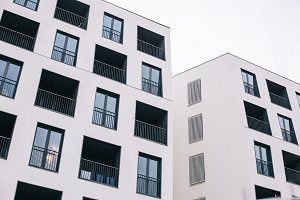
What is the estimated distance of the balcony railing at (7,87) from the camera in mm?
26680

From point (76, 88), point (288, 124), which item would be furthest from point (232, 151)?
point (76, 88)

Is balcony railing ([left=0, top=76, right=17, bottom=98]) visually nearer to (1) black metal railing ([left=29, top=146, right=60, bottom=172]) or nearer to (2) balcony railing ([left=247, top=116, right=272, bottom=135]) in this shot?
(1) black metal railing ([left=29, top=146, right=60, bottom=172])

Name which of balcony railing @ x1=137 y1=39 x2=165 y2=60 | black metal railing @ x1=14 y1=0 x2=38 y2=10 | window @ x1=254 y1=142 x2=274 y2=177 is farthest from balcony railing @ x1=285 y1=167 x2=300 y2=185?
black metal railing @ x1=14 y1=0 x2=38 y2=10

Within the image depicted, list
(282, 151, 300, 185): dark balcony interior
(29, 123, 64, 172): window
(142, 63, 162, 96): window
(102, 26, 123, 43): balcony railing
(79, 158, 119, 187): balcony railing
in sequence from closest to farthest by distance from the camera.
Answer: (29, 123, 64, 172): window → (79, 158, 119, 187): balcony railing → (142, 63, 162, 96): window → (102, 26, 123, 43): balcony railing → (282, 151, 300, 185): dark balcony interior

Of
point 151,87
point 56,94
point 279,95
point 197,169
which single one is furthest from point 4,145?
point 279,95

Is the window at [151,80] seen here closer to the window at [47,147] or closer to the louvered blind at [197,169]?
the louvered blind at [197,169]

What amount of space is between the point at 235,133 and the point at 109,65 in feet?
37.7

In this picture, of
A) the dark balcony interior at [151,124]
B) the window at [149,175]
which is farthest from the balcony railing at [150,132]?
the window at [149,175]

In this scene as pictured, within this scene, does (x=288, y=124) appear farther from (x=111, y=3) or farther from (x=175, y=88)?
(x=111, y=3)

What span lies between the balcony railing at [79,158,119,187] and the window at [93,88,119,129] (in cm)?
264

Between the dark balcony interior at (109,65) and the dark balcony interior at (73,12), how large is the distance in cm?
243

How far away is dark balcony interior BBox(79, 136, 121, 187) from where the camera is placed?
28039mm

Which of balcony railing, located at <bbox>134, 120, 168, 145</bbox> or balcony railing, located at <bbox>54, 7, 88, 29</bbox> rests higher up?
balcony railing, located at <bbox>54, 7, 88, 29</bbox>

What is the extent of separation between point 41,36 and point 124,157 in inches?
387
